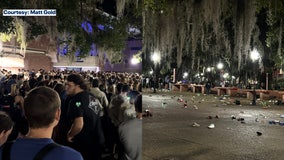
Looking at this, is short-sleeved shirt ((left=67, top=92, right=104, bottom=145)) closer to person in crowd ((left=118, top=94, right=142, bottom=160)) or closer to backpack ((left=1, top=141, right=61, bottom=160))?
person in crowd ((left=118, top=94, right=142, bottom=160))

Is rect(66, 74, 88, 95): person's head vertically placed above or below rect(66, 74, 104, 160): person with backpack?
above

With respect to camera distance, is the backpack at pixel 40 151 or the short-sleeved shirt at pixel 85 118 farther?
the short-sleeved shirt at pixel 85 118

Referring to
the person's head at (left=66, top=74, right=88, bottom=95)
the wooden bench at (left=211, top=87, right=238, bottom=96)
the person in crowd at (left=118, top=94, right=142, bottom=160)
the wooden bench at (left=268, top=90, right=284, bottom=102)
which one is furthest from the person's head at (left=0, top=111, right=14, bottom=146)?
the wooden bench at (left=211, top=87, right=238, bottom=96)

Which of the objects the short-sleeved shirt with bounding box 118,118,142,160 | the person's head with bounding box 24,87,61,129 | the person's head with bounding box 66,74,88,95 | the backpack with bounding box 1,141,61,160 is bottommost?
the short-sleeved shirt with bounding box 118,118,142,160

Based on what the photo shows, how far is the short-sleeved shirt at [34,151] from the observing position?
6.69 feet

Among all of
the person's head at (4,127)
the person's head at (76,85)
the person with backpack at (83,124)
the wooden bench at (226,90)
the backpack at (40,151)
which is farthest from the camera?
the wooden bench at (226,90)

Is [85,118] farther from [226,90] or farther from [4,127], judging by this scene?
[226,90]

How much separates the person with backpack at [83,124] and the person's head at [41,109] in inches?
99.5

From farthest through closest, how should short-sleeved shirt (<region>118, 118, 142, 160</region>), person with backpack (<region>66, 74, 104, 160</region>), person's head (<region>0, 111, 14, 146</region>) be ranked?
person with backpack (<region>66, 74, 104, 160</region>) < short-sleeved shirt (<region>118, 118, 142, 160</region>) < person's head (<region>0, 111, 14, 146</region>)

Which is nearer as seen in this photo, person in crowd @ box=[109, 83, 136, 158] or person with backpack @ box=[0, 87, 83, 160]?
person with backpack @ box=[0, 87, 83, 160]

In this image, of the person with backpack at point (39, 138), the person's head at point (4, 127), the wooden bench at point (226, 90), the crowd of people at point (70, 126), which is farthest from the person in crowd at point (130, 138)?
the wooden bench at point (226, 90)

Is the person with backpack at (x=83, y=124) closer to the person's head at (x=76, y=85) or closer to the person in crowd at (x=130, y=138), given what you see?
the person's head at (x=76, y=85)

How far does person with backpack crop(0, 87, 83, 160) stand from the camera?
205cm

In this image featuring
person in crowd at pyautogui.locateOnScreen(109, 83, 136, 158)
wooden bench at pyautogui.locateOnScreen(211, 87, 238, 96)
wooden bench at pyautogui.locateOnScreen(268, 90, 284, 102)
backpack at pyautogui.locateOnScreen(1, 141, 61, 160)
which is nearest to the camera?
backpack at pyautogui.locateOnScreen(1, 141, 61, 160)
